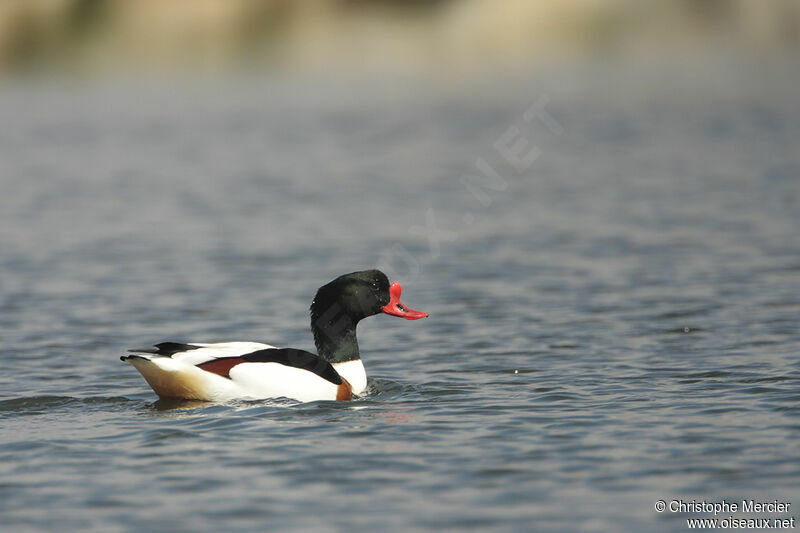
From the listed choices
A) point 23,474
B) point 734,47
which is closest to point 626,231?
point 23,474

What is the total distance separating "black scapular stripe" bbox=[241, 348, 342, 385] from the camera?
10367 millimetres

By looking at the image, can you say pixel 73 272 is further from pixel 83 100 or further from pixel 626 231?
pixel 83 100

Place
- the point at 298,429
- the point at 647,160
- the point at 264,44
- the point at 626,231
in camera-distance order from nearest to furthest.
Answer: the point at 298,429, the point at 626,231, the point at 647,160, the point at 264,44

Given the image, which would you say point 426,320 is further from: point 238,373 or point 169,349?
point 169,349

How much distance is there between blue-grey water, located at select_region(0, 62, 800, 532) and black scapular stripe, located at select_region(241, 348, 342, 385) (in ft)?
1.14

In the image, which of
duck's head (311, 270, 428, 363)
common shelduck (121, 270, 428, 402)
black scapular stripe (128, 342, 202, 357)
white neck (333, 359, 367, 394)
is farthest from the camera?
duck's head (311, 270, 428, 363)

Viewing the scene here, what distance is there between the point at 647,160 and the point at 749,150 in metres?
2.59

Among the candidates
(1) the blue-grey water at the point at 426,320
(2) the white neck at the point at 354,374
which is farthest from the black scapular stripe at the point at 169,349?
(2) the white neck at the point at 354,374

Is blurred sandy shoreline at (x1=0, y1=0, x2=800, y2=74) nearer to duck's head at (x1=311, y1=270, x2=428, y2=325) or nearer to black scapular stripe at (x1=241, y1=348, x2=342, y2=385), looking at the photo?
duck's head at (x1=311, y1=270, x2=428, y2=325)

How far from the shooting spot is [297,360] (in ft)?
34.3

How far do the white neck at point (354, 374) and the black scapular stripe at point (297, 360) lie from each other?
0.27m

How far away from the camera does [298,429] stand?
366 inches

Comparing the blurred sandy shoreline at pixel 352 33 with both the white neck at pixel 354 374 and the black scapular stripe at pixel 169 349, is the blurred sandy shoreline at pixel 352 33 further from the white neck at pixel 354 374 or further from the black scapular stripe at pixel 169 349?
the black scapular stripe at pixel 169 349

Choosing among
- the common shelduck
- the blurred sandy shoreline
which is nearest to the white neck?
the common shelduck
